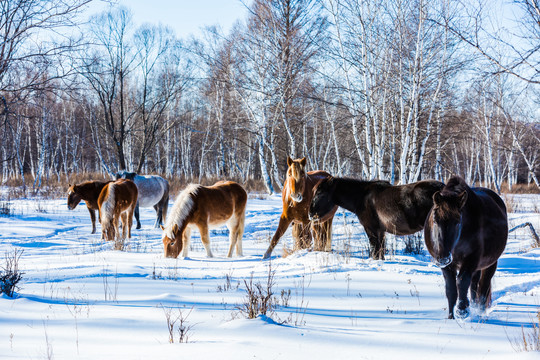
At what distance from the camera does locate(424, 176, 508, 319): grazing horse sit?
2.96 metres

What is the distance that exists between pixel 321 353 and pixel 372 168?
888 cm

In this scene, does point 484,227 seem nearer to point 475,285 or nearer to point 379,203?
point 475,285

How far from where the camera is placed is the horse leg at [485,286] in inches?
138

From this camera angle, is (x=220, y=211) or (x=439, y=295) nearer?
(x=439, y=295)

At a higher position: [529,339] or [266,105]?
[266,105]

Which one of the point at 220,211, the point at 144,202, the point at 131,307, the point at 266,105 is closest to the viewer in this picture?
the point at 131,307

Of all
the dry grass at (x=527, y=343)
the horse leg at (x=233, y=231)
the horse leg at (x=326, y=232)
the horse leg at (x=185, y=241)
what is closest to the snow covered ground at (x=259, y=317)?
the dry grass at (x=527, y=343)

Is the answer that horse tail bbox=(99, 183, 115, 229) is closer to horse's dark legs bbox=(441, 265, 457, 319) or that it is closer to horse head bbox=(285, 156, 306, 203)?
horse head bbox=(285, 156, 306, 203)

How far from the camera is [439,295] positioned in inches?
164

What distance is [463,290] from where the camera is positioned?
3.10 metres

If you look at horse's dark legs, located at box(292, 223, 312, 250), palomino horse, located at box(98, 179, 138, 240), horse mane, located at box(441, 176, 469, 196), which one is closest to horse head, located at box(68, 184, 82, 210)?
palomino horse, located at box(98, 179, 138, 240)

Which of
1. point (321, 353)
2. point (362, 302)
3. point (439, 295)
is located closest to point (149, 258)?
point (362, 302)

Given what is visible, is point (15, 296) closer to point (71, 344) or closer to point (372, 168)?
point (71, 344)

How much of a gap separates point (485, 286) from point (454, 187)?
93 centimetres
